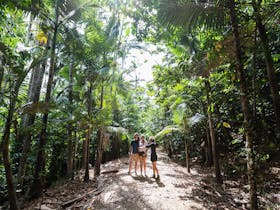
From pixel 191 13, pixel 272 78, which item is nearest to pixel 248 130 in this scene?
pixel 272 78

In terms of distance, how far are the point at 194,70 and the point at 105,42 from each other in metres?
4.72

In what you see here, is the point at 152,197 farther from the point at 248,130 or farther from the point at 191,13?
the point at 191,13

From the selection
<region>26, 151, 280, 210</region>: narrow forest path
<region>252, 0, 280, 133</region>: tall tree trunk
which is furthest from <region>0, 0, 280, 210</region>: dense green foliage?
<region>26, 151, 280, 210</region>: narrow forest path

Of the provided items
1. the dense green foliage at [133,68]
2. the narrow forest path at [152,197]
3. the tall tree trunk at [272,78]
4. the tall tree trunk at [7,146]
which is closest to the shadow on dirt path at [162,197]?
the narrow forest path at [152,197]

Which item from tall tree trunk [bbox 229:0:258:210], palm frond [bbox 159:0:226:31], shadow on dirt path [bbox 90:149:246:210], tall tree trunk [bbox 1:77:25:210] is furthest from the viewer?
shadow on dirt path [bbox 90:149:246:210]

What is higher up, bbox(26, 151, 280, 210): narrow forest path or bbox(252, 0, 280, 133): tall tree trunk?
bbox(252, 0, 280, 133): tall tree trunk

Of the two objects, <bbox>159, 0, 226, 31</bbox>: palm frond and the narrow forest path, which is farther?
the narrow forest path

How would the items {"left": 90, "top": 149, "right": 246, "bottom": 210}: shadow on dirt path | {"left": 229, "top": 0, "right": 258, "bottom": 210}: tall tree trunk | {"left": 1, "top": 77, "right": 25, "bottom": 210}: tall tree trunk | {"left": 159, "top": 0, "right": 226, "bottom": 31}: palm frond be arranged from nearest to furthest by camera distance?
{"left": 229, "top": 0, "right": 258, "bottom": 210}: tall tree trunk → {"left": 159, "top": 0, "right": 226, "bottom": 31}: palm frond → {"left": 1, "top": 77, "right": 25, "bottom": 210}: tall tree trunk → {"left": 90, "top": 149, "right": 246, "bottom": 210}: shadow on dirt path

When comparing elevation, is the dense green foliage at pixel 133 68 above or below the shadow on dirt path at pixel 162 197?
above

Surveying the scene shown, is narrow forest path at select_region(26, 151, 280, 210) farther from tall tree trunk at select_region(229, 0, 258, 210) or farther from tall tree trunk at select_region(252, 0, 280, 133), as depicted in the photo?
tall tree trunk at select_region(252, 0, 280, 133)

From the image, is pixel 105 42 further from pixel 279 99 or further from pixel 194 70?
pixel 279 99

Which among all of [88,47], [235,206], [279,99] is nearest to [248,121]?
[279,99]

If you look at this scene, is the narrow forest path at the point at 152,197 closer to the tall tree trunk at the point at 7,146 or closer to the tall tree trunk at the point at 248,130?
the tall tree trunk at the point at 7,146

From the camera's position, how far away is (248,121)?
3105 mm
